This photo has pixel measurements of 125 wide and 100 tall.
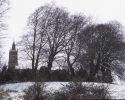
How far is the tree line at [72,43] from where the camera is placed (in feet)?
123

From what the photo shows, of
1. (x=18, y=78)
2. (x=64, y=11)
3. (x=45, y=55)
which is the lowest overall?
(x=18, y=78)

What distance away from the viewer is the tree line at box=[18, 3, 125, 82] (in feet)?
123

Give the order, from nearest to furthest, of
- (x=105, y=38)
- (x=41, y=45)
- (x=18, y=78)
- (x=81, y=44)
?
(x=18, y=78), (x=41, y=45), (x=81, y=44), (x=105, y=38)

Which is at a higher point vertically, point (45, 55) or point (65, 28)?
point (65, 28)

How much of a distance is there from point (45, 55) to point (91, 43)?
8.59m

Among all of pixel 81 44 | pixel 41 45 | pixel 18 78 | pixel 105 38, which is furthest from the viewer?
pixel 105 38

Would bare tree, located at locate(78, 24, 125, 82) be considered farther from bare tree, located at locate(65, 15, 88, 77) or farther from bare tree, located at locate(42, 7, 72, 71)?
bare tree, located at locate(42, 7, 72, 71)

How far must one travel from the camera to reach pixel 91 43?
41406 mm

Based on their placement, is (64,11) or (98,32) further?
(98,32)

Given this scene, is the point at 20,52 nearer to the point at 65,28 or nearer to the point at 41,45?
the point at 41,45

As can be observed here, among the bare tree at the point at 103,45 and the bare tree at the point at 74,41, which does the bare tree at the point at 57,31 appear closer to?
the bare tree at the point at 74,41

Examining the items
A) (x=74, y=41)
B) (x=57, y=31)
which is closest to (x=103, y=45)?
(x=74, y=41)

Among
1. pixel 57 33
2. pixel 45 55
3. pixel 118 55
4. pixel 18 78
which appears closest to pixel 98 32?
pixel 118 55

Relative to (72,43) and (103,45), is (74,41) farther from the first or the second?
(103,45)
